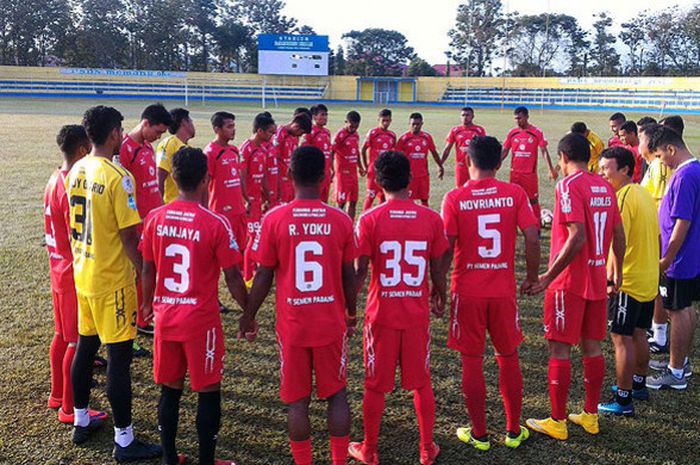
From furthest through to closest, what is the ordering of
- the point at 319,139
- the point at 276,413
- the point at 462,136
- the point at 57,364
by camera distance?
the point at 462,136
the point at 319,139
the point at 276,413
the point at 57,364

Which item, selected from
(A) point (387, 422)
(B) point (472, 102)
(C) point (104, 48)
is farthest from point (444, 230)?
(C) point (104, 48)

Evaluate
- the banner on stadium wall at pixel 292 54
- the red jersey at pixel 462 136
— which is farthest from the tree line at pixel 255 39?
the red jersey at pixel 462 136

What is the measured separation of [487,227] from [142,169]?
12.9 ft

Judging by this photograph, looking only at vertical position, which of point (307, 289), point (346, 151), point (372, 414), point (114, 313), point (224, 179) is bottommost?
point (372, 414)

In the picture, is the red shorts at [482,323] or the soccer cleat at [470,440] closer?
the red shorts at [482,323]

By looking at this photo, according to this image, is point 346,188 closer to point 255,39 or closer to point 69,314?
point 69,314

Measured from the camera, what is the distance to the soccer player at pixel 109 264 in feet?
13.1

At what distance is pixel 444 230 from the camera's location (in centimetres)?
404

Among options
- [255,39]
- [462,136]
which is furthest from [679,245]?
[255,39]

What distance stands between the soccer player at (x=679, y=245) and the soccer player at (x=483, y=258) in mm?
1766

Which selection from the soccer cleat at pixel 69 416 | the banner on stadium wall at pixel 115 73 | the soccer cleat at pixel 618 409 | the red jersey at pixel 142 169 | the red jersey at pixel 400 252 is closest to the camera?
the red jersey at pixel 400 252

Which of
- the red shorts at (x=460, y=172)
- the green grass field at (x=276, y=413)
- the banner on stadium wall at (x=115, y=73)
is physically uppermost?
the banner on stadium wall at (x=115, y=73)

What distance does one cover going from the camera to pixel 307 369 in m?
3.77

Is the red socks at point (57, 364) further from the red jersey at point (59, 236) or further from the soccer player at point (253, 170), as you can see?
the soccer player at point (253, 170)
